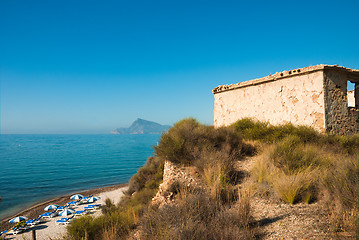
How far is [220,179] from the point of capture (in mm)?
6754

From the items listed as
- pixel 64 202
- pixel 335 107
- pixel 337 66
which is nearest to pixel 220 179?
pixel 335 107

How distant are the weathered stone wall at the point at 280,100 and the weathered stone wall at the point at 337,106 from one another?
0.35 metres

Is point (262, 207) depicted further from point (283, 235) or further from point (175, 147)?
point (175, 147)

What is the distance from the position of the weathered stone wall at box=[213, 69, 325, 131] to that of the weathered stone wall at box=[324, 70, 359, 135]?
1.14 feet

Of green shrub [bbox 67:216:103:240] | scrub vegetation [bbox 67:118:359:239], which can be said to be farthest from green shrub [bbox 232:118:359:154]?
green shrub [bbox 67:216:103:240]

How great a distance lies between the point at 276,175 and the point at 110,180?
34486mm

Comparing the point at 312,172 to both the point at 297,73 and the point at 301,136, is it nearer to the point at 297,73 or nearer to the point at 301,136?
the point at 301,136

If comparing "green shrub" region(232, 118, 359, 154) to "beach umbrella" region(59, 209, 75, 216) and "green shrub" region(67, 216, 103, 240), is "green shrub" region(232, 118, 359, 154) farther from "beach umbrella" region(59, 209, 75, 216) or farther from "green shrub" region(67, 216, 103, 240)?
"beach umbrella" region(59, 209, 75, 216)

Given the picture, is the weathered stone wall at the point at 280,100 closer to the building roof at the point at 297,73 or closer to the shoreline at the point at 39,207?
the building roof at the point at 297,73

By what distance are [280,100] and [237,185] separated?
6501 millimetres

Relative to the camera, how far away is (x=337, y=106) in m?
9.84

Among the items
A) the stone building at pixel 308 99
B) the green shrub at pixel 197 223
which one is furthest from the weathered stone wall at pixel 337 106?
the green shrub at pixel 197 223

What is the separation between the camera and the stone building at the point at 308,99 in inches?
374

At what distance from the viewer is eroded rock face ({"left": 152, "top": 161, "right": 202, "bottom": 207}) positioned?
24.7ft
